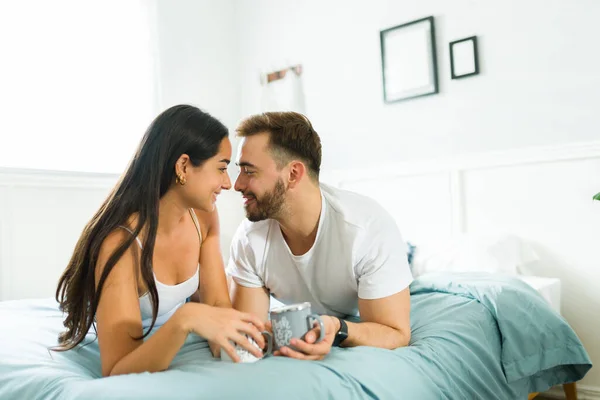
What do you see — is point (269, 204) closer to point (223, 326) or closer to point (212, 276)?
point (212, 276)

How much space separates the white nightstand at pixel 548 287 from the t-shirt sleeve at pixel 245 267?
Result: 1.09 meters

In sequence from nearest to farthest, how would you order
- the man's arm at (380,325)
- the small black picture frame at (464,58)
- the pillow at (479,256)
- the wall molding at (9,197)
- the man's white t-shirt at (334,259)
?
the man's arm at (380,325), the man's white t-shirt at (334,259), the pillow at (479,256), the wall molding at (9,197), the small black picture frame at (464,58)

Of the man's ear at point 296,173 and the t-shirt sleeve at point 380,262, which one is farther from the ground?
the man's ear at point 296,173

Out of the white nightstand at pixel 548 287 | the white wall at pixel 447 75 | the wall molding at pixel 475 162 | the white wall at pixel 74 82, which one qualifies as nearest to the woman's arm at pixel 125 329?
the white nightstand at pixel 548 287

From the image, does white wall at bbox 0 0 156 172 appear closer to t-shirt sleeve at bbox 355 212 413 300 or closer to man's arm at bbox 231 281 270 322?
man's arm at bbox 231 281 270 322

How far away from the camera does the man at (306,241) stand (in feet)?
4.72

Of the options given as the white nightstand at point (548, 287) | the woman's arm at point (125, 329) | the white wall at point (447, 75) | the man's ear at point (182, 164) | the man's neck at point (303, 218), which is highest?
the white wall at point (447, 75)

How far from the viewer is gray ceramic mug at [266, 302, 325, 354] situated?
1043mm

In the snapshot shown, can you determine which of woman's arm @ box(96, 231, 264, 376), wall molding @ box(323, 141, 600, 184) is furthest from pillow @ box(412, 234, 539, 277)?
woman's arm @ box(96, 231, 264, 376)

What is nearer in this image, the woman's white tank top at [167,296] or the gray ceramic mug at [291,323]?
the gray ceramic mug at [291,323]

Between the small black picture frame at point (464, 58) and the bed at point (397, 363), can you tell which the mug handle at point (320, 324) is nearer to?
the bed at point (397, 363)

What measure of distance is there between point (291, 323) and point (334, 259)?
1.49ft

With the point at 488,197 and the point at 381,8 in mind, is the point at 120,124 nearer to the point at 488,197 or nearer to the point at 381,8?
the point at 381,8

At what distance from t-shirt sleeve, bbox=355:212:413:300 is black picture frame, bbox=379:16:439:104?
1524mm
